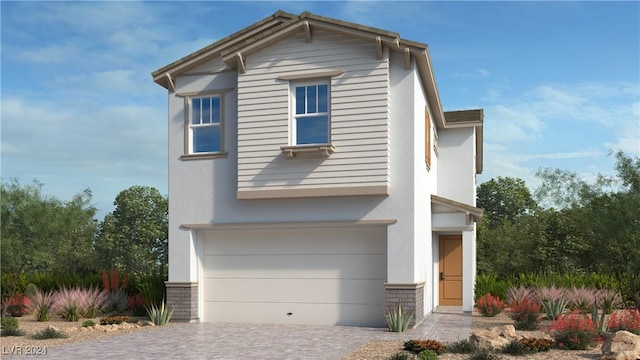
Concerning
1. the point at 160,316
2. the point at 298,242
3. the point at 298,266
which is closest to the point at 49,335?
the point at 160,316

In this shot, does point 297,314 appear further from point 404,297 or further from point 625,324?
point 625,324

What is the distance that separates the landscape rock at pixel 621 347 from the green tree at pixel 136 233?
32.1 meters

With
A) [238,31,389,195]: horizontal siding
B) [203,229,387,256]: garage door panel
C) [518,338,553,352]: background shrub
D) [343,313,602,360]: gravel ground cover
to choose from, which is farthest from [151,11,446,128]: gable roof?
[518,338,553,352]: background shrub

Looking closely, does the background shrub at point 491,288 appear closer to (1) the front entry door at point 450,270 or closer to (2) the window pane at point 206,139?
(1) the front entry door at point 450,270

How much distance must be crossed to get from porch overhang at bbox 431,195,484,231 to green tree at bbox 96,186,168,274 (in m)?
24.4

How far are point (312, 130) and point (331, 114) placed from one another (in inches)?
26.6

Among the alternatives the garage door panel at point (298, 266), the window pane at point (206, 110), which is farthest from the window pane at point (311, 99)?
the garage door panel at point (298, 266)

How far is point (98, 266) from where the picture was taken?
133 ft

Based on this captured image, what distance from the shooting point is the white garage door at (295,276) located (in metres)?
16.7

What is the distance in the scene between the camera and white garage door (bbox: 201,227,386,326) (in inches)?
658

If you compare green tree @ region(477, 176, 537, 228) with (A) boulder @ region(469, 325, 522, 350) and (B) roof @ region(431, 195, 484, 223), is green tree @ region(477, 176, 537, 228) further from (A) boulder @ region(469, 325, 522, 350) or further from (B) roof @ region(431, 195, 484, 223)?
(A) boulder @ region(469, 325, 522, 350)

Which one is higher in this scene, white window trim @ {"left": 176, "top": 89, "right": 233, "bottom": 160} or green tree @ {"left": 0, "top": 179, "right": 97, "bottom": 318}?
white window trim @ {"left": 176, "top": 89, "right": 233, "bottom": 160}

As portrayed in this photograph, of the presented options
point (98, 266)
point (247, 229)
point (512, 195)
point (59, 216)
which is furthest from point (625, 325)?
point (512, 195)

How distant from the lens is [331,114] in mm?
16531
